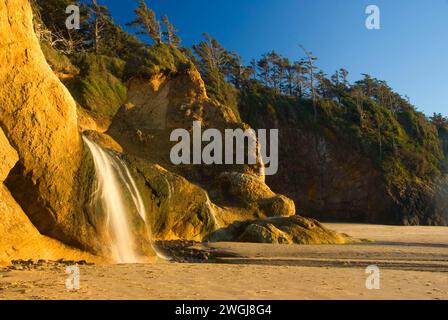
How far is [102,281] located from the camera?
23.0 feet

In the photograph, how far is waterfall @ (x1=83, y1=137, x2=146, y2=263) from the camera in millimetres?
11664

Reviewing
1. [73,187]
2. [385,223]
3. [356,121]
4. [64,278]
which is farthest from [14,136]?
[356,121]

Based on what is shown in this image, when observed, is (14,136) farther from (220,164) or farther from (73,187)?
(220,164)

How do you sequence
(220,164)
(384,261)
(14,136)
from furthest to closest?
(220,164) → (384,261) → (14,136)

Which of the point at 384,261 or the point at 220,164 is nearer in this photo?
the point at 384,261

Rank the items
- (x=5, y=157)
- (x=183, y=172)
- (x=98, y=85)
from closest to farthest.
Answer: (x=5, y=157), (x=183, y=172), (x=98, y=85)

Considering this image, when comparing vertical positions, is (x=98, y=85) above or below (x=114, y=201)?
above

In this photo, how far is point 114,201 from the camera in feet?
40.9

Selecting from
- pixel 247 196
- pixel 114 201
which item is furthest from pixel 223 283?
pixel 247 196

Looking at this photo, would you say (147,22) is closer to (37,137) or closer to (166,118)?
(166,118)

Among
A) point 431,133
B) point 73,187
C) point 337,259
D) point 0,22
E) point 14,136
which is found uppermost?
point 431,133

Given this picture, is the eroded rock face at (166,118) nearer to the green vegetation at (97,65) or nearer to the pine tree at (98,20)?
the green vegetation at (97,65)

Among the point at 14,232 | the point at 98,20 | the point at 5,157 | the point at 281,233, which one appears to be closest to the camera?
the point at 14,232

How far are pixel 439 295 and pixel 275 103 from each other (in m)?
43.9
